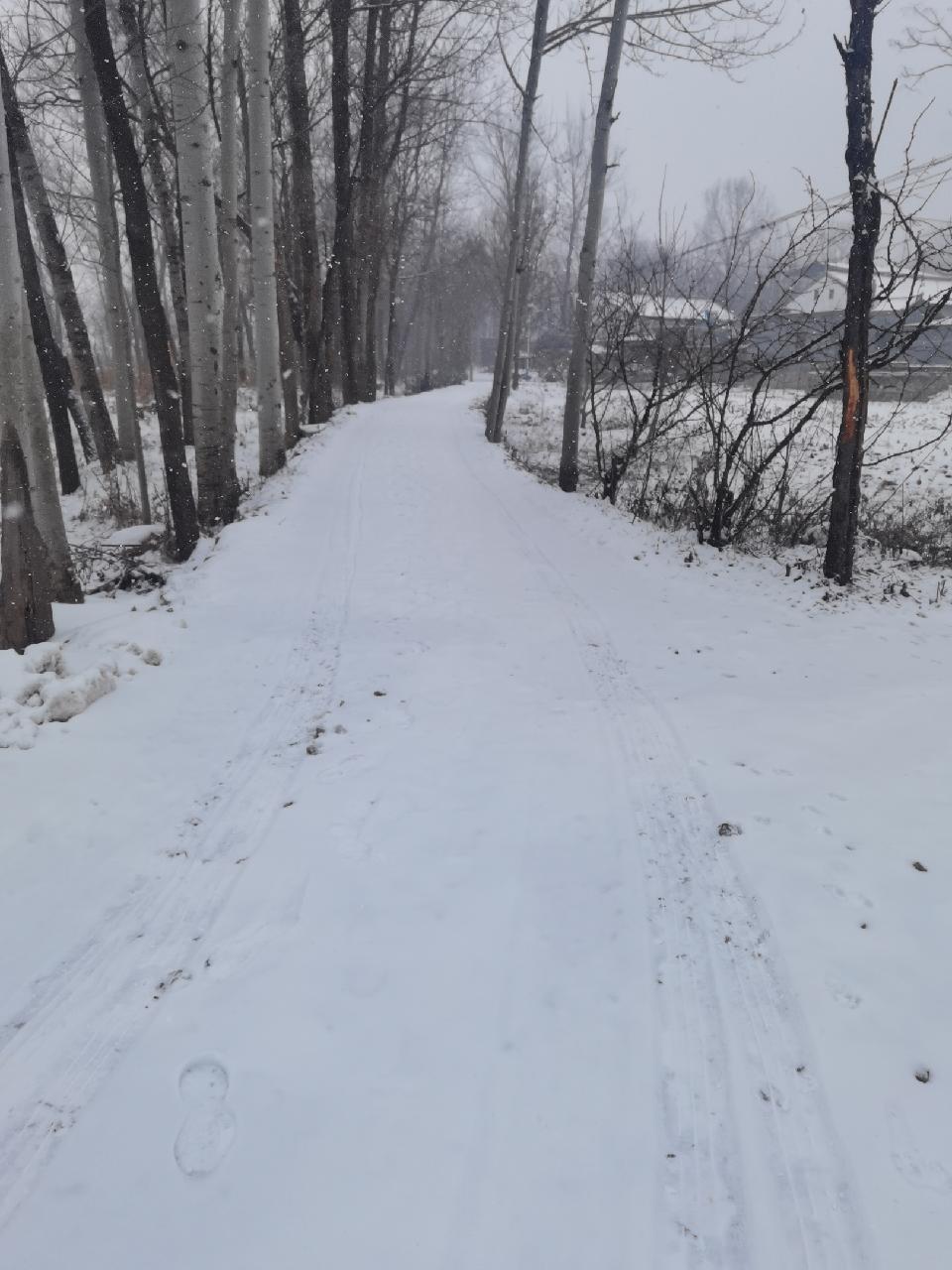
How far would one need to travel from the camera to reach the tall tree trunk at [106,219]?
10.7 metres

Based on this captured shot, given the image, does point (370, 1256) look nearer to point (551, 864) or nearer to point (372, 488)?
point (551, 864)

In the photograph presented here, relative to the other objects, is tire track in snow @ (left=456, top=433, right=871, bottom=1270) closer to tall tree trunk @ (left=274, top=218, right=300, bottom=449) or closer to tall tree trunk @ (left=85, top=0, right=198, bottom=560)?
tall tree trunk @ (left=85, top=0, right=198, bottom=560)

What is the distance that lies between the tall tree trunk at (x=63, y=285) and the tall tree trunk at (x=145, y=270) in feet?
9.07

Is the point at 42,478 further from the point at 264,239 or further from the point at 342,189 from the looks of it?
the point at 342,189

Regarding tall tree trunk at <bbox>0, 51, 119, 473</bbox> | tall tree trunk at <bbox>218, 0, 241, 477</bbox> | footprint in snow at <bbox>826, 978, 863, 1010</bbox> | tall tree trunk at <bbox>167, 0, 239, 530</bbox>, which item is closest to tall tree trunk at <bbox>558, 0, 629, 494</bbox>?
tall tree trunk at <bbox>218, 0, 241, 477</bbox>

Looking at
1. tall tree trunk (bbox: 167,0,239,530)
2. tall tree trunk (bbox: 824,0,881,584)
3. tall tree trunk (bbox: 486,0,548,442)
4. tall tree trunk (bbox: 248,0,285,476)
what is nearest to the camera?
tall tree trunk (bbox: 824,0,881,584)

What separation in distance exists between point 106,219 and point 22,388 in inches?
339

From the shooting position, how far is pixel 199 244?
7.40m

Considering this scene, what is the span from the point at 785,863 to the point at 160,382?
25.4ft

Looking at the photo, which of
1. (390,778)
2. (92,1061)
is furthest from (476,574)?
(92,1061)

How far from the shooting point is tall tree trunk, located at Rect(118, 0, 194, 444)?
29.0 ft

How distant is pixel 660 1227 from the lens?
200cm

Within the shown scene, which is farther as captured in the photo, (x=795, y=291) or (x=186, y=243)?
(x=795, y=291)

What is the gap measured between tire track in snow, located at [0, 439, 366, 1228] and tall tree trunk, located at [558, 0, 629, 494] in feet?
28.3
